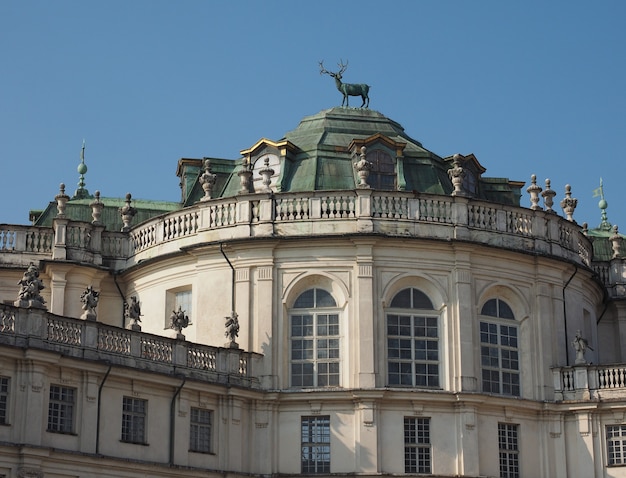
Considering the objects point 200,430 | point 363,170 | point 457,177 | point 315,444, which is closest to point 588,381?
point 457,177

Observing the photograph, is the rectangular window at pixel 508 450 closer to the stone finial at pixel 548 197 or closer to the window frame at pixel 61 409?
the stone finial at pixel 548 197

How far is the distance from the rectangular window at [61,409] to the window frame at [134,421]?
1.98m

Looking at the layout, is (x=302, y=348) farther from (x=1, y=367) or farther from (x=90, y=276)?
(x=1, y=367)

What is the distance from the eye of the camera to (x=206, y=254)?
146ft

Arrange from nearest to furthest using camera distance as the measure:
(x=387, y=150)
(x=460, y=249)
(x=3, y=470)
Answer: (x=3, y=470)
(x=460, y=249)
(x=387, y=150)

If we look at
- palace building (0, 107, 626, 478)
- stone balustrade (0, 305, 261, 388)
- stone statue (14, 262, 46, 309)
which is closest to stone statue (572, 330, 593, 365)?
palace building (0, 107, 626, 478)

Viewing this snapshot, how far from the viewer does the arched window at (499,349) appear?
1730 inches

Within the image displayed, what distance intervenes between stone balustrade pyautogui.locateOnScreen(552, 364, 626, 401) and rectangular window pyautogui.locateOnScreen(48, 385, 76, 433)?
16.3 metres

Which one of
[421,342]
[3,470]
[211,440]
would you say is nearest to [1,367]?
[3,470]

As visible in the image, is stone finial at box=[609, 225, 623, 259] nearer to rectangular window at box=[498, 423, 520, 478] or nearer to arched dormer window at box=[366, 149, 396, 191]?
arched dormer window at box=[366, 149, 396, 191]

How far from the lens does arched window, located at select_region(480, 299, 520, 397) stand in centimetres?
4394

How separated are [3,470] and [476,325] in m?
16.2

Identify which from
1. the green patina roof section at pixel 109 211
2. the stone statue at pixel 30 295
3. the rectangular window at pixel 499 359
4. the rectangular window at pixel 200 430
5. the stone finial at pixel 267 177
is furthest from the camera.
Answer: the green patina roof section at pixel 109 211

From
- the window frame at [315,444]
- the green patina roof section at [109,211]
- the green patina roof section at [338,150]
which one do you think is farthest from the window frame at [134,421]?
the green patina roof section at [109,211]
